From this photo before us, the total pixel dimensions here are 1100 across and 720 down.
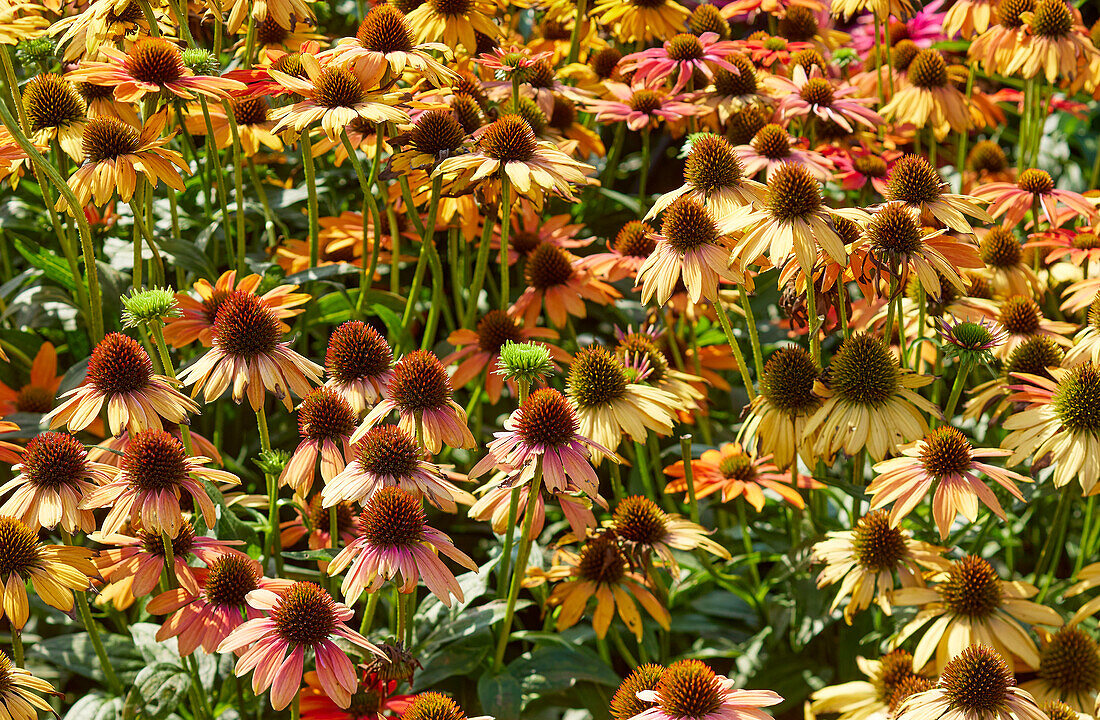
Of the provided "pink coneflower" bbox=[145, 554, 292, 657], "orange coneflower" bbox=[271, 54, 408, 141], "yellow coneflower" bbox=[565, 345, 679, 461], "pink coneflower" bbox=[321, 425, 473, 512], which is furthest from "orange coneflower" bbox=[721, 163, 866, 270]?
"pink coneflower" bbox=[145, 554, 292, 657]

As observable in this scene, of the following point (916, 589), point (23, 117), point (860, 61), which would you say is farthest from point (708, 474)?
point (860, 61)

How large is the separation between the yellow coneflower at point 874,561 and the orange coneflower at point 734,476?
0.13 meters

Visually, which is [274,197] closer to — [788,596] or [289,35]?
[289,35]

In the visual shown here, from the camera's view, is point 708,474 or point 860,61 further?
point 860,61

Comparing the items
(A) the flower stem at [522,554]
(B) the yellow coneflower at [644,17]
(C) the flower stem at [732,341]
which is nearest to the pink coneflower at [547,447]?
(A) the flower stem at [522,554]

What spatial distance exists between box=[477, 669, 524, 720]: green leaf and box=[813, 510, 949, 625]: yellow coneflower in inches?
23.7

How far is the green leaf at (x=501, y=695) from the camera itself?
69.1 inches

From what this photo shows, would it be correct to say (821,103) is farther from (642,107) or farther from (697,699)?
(697,699)

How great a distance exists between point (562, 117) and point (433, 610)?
1.43m

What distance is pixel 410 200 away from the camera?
2.15 meters

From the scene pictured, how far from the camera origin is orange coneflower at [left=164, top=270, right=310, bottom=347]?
6.37ft

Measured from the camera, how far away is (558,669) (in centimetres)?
190

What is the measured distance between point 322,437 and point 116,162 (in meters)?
0.70

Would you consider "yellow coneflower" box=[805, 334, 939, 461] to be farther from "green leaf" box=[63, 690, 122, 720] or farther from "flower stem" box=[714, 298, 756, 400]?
"green leaf" box=[63, 690, 122, 720]
